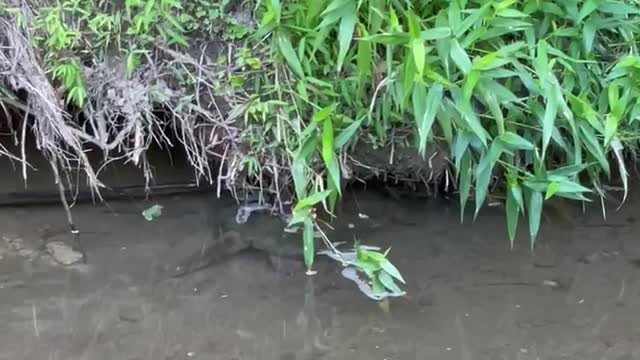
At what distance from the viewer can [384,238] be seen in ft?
9.28

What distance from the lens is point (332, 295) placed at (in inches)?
99.3

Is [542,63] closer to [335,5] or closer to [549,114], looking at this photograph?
[549,114]

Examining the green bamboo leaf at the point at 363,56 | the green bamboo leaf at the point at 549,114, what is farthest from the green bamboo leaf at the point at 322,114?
the green bamboo leaf at the point at 549,114

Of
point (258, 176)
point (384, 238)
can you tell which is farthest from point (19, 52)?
point (384, 238)

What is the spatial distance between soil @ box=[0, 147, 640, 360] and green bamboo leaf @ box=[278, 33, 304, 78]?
0.59m

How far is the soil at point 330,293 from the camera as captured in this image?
2301 mm

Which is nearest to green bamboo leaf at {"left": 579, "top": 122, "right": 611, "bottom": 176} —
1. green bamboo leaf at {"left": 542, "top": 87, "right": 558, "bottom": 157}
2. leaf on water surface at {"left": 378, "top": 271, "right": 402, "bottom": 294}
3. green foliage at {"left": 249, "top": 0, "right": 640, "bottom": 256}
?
green foliage at {"left": 249, "top": 0, "right": 640, "bottom": 256}

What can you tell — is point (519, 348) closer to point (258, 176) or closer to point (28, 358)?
point (258, 176)

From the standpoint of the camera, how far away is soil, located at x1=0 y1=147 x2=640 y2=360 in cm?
230

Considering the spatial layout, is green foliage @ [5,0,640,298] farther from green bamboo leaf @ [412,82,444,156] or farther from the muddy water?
the muddy water

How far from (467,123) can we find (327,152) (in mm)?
364

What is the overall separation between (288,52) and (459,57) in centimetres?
49

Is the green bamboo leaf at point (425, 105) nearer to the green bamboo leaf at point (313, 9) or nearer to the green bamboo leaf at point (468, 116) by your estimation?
the green bamboo leaf at point (468, 116)

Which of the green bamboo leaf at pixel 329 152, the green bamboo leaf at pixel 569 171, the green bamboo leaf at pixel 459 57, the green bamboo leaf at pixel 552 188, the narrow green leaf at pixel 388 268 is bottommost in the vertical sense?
the narrow green leaf at pixel 388 268
